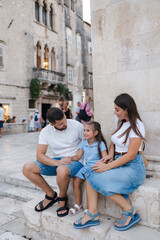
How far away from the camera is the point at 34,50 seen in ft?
61.3

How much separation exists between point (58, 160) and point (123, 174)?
90 cm

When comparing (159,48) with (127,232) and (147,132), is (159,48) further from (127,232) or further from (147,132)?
(127,232)

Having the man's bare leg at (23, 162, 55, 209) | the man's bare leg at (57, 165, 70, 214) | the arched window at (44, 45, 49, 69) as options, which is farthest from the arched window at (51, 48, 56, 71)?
the man's bare leg at (57, 165, 70, 214)

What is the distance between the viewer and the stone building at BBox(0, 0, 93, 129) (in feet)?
54.1

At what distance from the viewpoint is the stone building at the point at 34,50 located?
54.1ft

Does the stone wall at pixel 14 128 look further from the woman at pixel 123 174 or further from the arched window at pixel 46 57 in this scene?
the woman at pixel 123 174

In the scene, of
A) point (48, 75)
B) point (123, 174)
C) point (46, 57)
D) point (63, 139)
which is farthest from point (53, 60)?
point (123, 174)

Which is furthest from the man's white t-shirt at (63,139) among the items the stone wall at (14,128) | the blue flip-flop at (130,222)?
the stone wall at (14,128)

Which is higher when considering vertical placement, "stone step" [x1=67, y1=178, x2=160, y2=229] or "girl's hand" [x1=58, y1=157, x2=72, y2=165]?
"girl's hand" [x1=58, y1=157, x2=72, y2=165]

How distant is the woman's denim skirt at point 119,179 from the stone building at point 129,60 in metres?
0.56

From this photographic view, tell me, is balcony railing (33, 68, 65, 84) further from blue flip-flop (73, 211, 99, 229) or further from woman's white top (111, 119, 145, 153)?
blue flip-flop (73, 211, 99, 229)

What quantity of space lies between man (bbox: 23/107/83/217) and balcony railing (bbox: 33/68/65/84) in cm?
1626

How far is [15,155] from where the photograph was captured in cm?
648

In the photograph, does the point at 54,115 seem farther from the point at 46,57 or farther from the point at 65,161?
the point at 46,57
